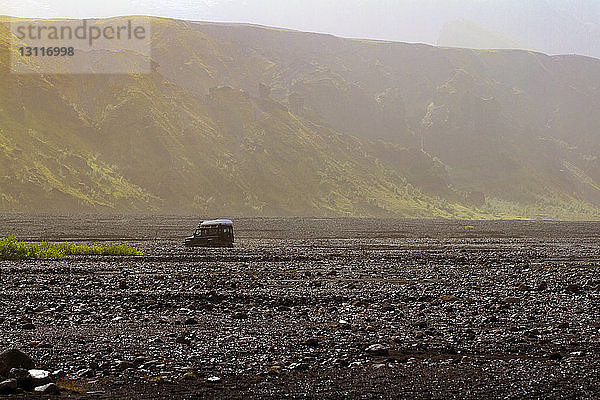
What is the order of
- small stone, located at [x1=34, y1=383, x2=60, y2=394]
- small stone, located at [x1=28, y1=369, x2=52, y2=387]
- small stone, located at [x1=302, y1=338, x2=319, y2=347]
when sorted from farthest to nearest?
small stone, located at [x1=302, y1=338, x2=319, y2=347] < small stone, located at [x1=28, y1=369, x2=52, y2=387] < small stone, located at [x1=34, y1=383, x2=60, y2=394]

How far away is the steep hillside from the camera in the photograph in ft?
377

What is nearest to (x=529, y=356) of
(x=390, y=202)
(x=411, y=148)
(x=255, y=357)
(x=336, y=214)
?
(x=255, y=357)

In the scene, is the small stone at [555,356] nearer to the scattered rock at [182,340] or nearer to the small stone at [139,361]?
the scattered rock at [182,340]

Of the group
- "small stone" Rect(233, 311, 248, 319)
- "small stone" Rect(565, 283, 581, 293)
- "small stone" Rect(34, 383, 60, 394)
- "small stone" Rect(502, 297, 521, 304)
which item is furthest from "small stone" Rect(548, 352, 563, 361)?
"small stone" Rect(565, 283, 581, 293)

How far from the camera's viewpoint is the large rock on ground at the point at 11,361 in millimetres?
7687

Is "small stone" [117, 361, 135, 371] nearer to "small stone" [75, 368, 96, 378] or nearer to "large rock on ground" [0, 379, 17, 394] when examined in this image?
"small stone" [75, 368, 96, 378]

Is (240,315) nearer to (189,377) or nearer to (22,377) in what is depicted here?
(189,377)

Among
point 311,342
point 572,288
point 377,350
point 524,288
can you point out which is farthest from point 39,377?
point 572,288

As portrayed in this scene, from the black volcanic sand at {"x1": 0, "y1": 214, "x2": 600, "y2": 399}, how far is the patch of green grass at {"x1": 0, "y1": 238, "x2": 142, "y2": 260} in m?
5.80

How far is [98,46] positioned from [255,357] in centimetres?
16950

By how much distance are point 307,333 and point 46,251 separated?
20.8 meters

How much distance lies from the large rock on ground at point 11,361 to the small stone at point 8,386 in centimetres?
45

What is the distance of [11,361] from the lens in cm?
778

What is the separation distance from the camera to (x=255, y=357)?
9211 millimetres
